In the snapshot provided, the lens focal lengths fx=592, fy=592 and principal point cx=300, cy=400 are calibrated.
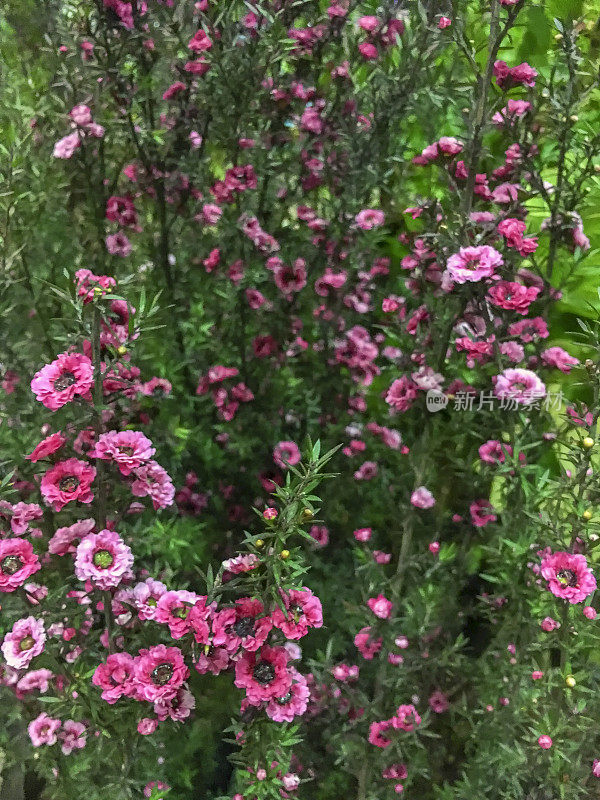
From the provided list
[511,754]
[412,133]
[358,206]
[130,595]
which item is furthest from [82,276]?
[412,133]

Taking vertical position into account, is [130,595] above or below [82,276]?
below

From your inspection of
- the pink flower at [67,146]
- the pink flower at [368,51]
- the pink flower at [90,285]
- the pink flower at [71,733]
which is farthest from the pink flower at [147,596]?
the pink flower at [368,51]

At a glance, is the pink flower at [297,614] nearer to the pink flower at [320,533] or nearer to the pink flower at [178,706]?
the pink flower at [178,706]

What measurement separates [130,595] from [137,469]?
21cm

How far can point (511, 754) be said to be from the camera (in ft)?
3.43

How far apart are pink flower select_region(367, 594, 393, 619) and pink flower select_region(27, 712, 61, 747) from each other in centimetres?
60

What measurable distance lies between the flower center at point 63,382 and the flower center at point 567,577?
74 cm

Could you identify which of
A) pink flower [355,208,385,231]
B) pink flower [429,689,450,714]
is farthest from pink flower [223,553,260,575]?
pink flower [355,208,385,231]

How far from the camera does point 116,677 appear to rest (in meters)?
0.76

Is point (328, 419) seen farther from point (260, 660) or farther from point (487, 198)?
point (260, 660)

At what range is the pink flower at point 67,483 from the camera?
0.72 metres

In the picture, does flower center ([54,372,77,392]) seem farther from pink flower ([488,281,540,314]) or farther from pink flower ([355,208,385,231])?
pink flower ([355,208,385,231])

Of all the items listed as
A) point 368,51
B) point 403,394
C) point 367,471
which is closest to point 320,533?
point 367,471

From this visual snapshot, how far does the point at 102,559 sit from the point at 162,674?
0.16 m
